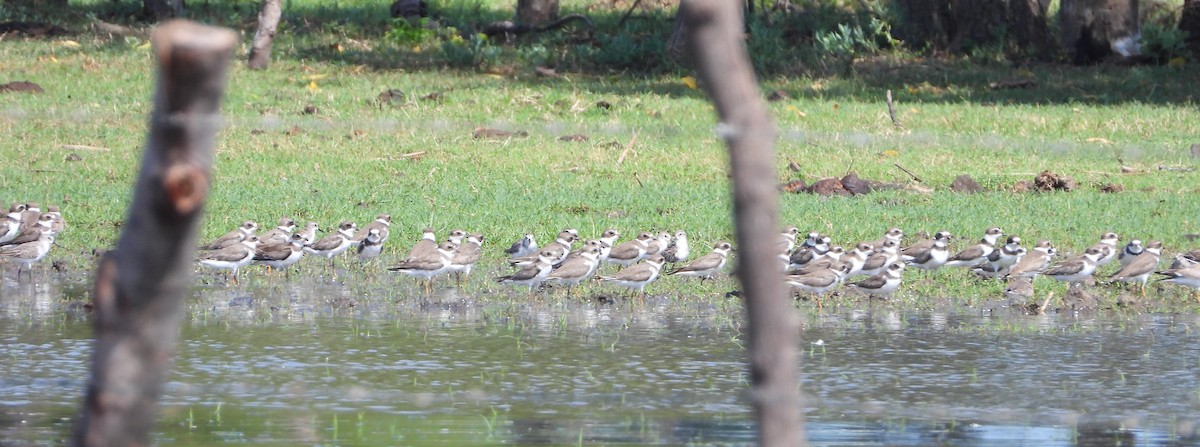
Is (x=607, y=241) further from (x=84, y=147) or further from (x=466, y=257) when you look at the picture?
(x=84, y=147)

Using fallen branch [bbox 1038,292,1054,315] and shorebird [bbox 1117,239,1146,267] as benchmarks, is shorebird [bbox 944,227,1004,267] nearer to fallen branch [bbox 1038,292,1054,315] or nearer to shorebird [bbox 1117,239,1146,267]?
shorebird [bbox 1117,239,1146,267]

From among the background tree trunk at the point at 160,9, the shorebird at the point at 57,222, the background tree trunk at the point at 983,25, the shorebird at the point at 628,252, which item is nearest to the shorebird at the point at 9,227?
the shorebird at the point at 57,222

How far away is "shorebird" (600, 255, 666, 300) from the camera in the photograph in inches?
519

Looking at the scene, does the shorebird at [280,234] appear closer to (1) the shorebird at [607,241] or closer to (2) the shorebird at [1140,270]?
(1) the shorebird at [607,241]

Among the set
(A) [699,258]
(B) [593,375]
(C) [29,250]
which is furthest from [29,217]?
(B) [593,375]

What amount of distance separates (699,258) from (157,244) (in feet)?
33.8

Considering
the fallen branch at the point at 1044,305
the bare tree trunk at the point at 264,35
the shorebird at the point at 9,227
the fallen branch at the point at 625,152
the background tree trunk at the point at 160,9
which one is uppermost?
the background tree trunk at the point at 160,9

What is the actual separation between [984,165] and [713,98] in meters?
16.1

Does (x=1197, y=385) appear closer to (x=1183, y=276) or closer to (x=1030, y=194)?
(x=1183, y=276)

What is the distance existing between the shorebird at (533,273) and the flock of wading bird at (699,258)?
0.04ft

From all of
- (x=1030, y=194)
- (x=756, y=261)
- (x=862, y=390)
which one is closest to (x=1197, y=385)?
(x=862, y=390)

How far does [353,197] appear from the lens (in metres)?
17.6

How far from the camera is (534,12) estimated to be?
33.2m

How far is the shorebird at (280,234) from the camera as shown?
14.2 m
